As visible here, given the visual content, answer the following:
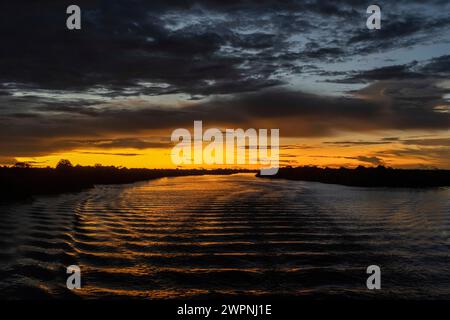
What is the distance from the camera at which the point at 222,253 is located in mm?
18594

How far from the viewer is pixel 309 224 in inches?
1077

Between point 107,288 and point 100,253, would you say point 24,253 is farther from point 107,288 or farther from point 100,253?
point 107,288

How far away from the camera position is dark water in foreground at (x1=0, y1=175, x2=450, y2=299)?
1361 centimetres

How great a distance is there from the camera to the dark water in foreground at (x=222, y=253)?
44.7 ft

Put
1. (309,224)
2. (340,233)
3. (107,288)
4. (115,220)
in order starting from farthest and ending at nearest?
1. (115,220)
2. (309,224)
3. (340,233)
4. (107,288)
